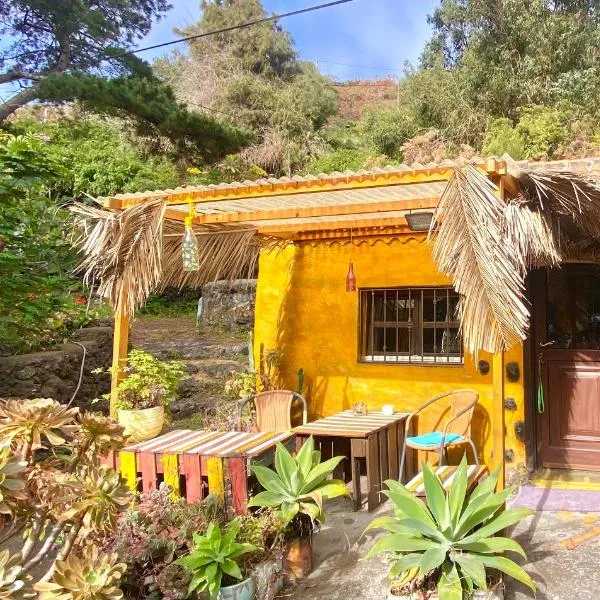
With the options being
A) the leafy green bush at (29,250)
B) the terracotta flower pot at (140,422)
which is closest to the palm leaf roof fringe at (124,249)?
the leafy green bush at (29,250)

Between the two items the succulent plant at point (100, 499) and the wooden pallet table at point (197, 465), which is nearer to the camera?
the succulent plant at point (100, 499)

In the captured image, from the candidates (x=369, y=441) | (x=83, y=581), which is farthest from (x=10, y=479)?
(x=369, y=441)

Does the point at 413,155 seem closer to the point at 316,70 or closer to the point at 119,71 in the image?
the point at 119,71

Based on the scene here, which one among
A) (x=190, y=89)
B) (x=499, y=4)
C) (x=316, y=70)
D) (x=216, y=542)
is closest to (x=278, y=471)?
(x=216, y=542)

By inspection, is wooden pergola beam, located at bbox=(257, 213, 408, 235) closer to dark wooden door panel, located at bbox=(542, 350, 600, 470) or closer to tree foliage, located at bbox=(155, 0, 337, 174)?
dark wooden door panel, located at bbox=(542, 350, 600, 470)

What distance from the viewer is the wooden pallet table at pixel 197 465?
396 cm

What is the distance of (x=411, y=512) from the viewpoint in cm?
318

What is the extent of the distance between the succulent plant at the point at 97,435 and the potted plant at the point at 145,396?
1894 mm

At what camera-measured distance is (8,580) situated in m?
2.09

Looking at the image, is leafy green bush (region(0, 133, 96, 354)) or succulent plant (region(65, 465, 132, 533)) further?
leafy green bush (region(0, 133, 96, 354))

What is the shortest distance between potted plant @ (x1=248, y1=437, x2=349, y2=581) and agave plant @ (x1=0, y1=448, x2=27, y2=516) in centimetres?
177

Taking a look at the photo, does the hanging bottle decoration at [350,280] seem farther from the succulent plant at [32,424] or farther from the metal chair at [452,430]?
the succulent plant at [32,424]

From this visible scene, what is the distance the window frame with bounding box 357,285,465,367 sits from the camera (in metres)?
5.99

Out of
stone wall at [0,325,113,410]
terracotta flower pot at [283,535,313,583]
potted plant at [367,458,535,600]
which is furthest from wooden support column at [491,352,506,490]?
stone wall at [0,325,113,410]
